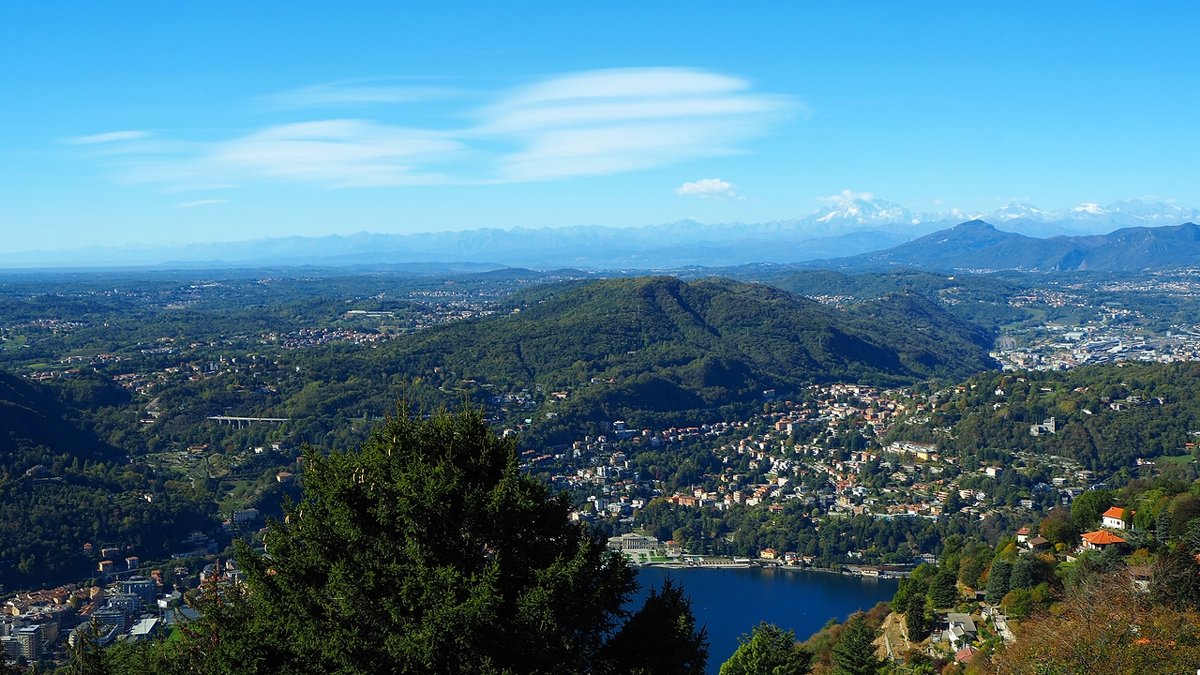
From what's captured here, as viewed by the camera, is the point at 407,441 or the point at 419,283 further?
the point at 419,283

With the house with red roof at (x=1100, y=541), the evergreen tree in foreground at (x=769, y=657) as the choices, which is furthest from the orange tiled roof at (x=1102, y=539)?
the evergreen tree in foreground at (x=769, y=657)

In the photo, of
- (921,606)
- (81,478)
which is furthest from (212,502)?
(921,606)

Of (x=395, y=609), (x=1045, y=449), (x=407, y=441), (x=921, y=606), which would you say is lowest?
(x=1045, y=449)

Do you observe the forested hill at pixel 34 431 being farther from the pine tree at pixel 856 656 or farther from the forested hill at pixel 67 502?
the pine tree at pixel 856 656

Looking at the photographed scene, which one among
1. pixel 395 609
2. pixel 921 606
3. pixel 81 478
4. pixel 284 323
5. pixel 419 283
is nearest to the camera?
pixel 395 609

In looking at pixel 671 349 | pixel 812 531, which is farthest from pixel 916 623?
pixel 671 349

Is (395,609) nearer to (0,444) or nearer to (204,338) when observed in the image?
(0,444)

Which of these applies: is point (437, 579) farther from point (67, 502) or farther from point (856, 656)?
point (67, 502)
